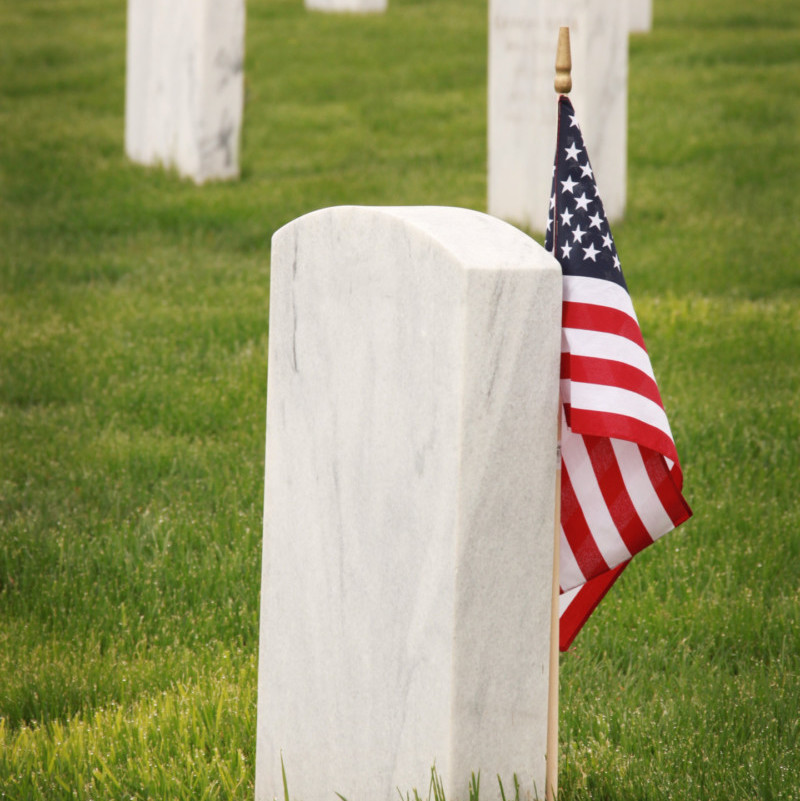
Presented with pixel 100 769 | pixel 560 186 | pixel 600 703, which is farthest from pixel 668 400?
pixel 100 769

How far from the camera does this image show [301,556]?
2.59m

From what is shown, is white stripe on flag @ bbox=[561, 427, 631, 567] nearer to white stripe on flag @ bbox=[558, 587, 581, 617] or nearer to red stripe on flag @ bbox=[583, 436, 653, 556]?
red stripe on flag @ bbox=[583, 436, 653, 556]

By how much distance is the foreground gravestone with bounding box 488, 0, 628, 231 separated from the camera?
27.0ft

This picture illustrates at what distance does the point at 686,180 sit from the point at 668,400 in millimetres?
5042

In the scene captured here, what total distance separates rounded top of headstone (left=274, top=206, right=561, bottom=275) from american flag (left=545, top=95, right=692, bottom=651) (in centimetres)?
15

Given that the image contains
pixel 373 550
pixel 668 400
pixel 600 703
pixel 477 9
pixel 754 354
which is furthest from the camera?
pixel 477 9

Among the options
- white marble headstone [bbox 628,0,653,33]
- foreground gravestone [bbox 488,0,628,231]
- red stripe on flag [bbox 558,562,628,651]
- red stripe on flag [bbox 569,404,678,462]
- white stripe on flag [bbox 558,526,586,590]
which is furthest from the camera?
white marble headstone [bbox 628,0,653,33]

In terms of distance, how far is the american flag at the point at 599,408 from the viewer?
2.33 m

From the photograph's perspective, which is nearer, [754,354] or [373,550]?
[373,550]

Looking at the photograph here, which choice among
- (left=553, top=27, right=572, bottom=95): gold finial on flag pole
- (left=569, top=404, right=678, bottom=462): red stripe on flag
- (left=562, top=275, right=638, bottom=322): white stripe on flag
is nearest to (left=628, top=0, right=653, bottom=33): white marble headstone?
(left=553, top=27, right=572, bottom=95): gold finial on flag pole

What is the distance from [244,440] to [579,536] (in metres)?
2.70

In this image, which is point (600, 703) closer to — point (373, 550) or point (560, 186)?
point (373, 550)

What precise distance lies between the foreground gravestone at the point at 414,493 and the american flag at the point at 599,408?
0.36 ft

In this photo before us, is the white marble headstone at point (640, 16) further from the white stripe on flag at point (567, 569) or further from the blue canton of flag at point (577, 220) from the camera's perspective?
the white stripe on flag at point (567, 569)
